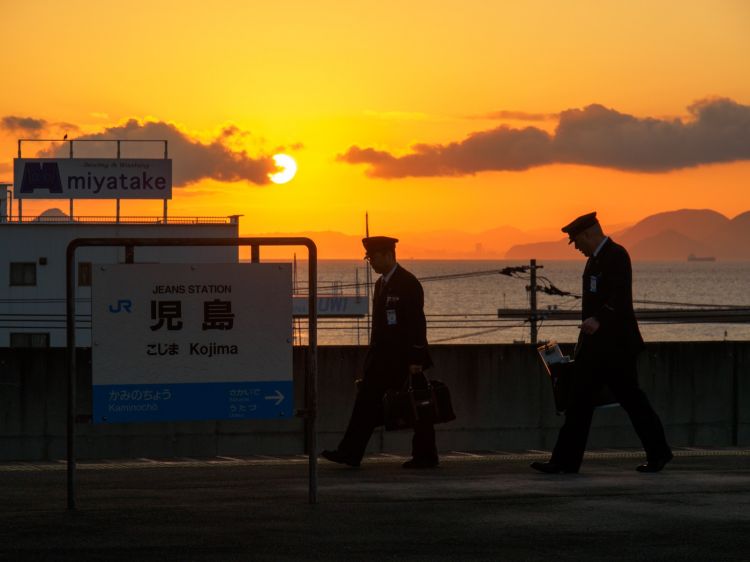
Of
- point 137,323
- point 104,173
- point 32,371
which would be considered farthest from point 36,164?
point 137,323

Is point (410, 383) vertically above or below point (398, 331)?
below

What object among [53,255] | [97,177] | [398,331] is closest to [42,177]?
[97,177]

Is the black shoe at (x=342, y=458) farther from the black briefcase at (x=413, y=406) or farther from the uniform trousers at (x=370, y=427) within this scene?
the black briefcase at (x=413, y=406)

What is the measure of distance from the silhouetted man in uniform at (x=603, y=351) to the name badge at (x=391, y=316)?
1.34m

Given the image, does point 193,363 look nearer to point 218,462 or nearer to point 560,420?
point 218,462

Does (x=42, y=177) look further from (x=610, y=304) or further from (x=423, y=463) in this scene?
(x=610, y=304)

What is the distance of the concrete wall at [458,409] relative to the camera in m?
13.2

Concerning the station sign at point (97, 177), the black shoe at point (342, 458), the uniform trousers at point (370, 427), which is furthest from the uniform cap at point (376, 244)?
the station sign at point (97, 177)

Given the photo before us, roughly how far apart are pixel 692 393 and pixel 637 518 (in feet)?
20.3

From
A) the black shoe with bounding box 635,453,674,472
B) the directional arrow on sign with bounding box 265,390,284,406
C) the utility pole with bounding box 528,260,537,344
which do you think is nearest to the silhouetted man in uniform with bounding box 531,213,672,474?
the black shoe with bounding box 635,453,674,472

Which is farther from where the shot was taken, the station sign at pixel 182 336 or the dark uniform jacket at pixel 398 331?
the dark uniform jacket at pixel 398 331

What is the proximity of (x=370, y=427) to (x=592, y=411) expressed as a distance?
1.64m

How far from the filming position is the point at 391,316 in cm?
1091

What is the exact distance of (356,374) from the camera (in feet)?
44.8
